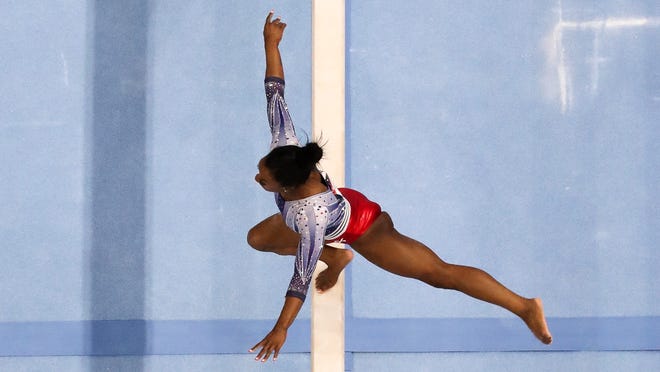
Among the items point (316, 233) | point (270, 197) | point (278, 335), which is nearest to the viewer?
point (278, 335)

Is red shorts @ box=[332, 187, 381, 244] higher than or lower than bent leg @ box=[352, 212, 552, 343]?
higher

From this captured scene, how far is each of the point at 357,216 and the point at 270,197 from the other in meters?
0.98

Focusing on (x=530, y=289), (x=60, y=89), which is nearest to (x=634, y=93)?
(x=530, y=289)

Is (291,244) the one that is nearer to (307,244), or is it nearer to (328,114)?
(307,244)

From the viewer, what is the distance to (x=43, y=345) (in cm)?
326

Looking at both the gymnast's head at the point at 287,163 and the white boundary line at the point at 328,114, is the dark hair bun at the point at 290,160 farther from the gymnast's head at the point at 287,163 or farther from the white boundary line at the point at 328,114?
the white boundary line at the point at 328,114

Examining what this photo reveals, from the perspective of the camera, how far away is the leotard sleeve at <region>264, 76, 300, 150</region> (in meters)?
2.29

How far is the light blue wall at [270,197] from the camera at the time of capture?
3.29m

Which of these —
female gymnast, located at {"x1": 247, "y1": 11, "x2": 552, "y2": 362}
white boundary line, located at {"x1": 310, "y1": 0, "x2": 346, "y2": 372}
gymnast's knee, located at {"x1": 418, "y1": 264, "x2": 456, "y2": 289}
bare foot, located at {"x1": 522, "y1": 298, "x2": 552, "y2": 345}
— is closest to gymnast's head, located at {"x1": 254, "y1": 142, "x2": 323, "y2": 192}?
female gymnast, located at {"x1": 247, "y1": 11, "x2": 552, "y2": 362}

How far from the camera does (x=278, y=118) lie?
2330 mm

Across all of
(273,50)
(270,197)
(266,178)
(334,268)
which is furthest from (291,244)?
(270,197)

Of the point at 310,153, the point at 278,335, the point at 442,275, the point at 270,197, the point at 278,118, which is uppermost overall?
the point at 278,118

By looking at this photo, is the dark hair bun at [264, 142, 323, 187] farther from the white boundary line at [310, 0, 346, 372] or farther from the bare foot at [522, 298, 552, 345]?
the bare foot at [522, 298, 552, 345]

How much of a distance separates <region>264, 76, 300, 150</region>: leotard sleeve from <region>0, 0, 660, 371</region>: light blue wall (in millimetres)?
971
